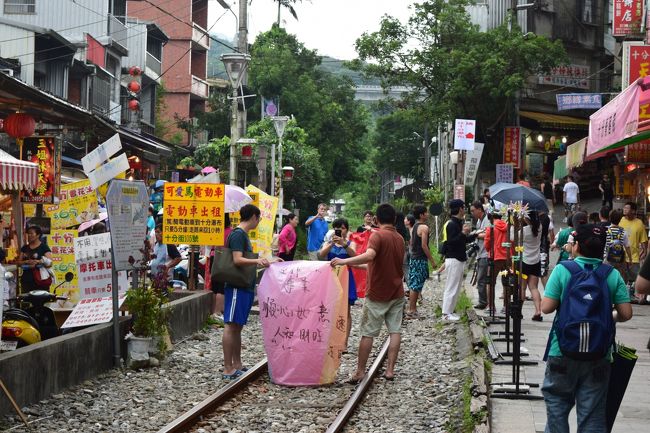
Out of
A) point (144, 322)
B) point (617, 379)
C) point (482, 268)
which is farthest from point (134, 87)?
point (617, 379)

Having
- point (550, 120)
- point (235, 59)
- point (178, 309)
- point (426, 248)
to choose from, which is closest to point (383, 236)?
point (178, 309)

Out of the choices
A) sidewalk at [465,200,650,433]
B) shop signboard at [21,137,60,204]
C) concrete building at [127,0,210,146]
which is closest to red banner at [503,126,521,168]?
concrete building at [127,0,210,146]

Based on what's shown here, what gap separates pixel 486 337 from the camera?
13734mm

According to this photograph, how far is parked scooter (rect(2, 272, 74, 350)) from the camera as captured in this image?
10.4 m

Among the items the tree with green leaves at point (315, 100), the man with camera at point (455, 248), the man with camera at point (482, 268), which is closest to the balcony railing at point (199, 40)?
the tree with green leaves at point (315, 100)

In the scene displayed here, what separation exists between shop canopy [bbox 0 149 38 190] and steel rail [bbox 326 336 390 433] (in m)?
4.93

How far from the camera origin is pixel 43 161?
17.4 metres

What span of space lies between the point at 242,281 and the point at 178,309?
3.53 metres

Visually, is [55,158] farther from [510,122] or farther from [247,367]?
[510,122]

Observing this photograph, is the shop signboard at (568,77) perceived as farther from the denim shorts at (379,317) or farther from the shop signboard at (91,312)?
the shop signboard at (91,312)

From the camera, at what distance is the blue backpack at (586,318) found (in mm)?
6562

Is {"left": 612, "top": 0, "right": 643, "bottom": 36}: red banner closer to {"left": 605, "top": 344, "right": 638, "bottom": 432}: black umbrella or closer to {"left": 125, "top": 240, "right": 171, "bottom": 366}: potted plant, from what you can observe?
{"left": 125, "top": 240, "right": 171, "bottom": 366}: potted plant

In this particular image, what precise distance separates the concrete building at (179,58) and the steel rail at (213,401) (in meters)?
40.2

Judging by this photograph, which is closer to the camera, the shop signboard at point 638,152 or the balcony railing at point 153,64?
the shop signboard at point 638,152
